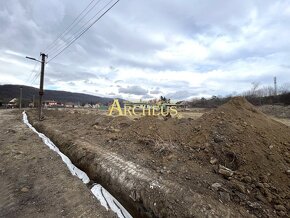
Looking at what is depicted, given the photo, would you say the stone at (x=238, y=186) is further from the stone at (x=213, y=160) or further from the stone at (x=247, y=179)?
the stone at (x=213, y=160)

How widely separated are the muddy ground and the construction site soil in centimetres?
61

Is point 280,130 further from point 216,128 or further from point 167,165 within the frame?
point 167,165

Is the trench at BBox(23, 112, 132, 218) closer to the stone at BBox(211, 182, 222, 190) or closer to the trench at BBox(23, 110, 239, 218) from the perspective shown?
the trench at BBox(23, 110, 239, 218)

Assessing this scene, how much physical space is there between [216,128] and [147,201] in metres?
3.67

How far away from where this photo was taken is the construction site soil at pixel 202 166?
15.5ft

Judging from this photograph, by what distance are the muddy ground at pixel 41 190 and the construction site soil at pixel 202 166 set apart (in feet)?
2.00

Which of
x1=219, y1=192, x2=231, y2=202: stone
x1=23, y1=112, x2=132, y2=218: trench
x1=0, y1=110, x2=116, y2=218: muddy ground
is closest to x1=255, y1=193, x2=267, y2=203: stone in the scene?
x1=219, y1=192, x2=231, y2=202: stone

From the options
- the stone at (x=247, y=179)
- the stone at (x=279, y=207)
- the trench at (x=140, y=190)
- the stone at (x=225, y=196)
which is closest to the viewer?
the stone at (x=279, y=207)

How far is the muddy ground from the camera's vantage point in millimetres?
5430

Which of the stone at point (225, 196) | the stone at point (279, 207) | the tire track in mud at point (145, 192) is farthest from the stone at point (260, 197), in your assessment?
the tire track in mud at point (145, 192)

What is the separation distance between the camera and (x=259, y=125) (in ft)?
26.1

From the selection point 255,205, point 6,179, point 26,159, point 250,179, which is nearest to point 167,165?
point 250,179

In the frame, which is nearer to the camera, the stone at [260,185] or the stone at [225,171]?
the stone at [260,185]

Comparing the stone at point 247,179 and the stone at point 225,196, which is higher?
the stone at point 247,179
